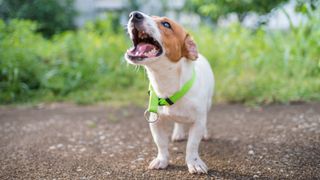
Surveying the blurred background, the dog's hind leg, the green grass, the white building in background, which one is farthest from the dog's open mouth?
the white building in background

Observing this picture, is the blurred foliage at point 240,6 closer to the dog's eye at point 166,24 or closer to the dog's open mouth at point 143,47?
the dog's eye at point 166,24

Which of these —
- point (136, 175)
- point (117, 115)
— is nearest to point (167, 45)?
point (136, 175)

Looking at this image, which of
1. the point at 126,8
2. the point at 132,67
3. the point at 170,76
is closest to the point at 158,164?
the point at 170,76

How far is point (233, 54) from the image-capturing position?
5.69 metres

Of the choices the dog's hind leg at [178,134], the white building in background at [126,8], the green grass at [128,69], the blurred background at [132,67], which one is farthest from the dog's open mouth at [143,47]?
the white building in background at [126,8]

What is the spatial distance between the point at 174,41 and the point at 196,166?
2.79ft

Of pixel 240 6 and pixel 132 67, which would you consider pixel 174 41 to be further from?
pixel 132 67

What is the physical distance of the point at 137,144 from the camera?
132 inches

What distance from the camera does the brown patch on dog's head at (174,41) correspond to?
2426 millimetres

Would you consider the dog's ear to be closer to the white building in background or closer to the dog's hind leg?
the dog's hind leg

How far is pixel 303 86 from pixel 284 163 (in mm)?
2392

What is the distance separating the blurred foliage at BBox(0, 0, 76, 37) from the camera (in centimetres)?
607

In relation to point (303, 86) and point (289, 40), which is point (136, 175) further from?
point (289, 40)

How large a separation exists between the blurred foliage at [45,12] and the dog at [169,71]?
4.28 m
